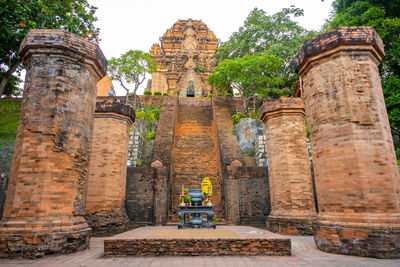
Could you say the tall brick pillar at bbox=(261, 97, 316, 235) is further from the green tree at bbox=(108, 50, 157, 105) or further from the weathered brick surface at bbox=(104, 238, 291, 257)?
the green tree at bbox=(108, 50, 157, 105)

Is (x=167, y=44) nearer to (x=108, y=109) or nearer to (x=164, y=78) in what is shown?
(x=164, y=78)

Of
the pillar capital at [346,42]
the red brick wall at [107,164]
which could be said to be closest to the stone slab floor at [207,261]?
the red brick wall at [107,164]

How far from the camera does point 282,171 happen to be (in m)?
9.34

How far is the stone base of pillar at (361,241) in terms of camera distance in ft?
15.9

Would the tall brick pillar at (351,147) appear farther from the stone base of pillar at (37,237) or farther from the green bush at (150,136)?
the green bush at (150,136)

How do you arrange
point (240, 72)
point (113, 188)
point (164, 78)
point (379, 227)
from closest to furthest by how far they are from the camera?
point (379, 227) < point (113, 188) < point (240, 72) < point (164, 78)

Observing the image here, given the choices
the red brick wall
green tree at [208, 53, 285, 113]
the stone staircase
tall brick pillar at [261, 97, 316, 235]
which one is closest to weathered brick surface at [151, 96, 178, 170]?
the stone staircase

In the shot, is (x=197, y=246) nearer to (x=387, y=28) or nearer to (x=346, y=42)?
(x=346, y=42)

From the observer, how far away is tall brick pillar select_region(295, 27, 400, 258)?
5098 mm

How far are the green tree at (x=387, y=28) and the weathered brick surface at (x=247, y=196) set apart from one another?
25.2 feet

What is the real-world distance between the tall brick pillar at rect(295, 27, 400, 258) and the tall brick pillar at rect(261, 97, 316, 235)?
2.81 meters

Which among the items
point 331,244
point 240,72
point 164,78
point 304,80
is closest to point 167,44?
point 164,78

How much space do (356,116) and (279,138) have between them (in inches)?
158

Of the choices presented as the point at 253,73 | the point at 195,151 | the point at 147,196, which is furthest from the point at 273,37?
the point at 147,196
